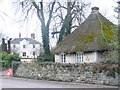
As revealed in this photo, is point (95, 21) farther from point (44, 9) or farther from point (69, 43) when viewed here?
point (44, 9)

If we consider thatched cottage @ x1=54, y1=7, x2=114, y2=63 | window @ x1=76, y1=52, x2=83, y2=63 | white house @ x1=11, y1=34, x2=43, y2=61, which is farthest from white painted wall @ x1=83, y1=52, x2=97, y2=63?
white house @ x1=11, y1=34, x2=43, y2=61

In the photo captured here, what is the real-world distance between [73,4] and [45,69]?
1316cm

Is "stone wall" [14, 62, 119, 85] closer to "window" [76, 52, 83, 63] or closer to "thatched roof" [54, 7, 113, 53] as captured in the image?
"thatched roof" [54, 7, 113, 53]

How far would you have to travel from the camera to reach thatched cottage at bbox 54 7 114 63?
802 inches

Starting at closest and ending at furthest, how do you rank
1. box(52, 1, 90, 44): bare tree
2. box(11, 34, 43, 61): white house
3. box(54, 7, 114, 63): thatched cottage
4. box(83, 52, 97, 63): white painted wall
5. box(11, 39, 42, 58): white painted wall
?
box(54, 7, 114, 63): thatched cottage → box(83, 52, 97, 63): white painted wall → box(52, 1, 90, 44): bare tree → box(11, 39, 42, 58): white painted wall → box(11, 34, 43, 61): white house

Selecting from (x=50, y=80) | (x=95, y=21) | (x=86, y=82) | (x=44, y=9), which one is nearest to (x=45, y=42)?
(x=44, y=9)

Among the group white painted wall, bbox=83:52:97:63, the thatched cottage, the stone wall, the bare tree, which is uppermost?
the bare tree

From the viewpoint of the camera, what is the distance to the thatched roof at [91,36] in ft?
67.0

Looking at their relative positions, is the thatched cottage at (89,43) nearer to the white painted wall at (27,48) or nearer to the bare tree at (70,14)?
the bare tree at (70,14)

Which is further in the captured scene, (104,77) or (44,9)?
(44,9)

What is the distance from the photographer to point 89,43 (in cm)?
2072

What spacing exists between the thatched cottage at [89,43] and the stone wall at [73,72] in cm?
378

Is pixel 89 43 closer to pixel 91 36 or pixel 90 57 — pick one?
pixel 91 36

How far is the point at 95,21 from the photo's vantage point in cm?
2338
